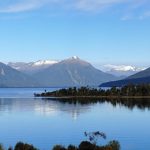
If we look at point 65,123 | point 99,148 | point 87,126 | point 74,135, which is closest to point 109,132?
point 74,135

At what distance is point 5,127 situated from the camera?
84.1 meters

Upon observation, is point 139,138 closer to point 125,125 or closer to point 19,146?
point 125,125

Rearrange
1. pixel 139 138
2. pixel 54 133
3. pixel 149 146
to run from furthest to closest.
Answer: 1. pixel 54 133
2. pixel 139 138
3. pixel 149 146

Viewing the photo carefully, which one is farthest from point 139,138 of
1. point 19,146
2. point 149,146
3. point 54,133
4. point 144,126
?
point 19,146

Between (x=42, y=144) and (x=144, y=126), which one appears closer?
(x=42, y=144)

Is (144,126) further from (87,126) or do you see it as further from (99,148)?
(99,148)

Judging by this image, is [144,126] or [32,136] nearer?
[32,136]

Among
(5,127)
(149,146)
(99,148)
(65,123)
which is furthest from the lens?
(65,123)

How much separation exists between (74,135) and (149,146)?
1449cm

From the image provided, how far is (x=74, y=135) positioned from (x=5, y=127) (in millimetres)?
16854

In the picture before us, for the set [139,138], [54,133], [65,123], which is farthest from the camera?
[65,123]

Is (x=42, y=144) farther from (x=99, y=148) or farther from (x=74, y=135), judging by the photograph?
(x=99, y=148)

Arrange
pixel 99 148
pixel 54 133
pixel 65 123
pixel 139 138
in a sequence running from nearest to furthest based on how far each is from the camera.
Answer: pixel 99 148 → pixel 139 138 → pixel 54 133 → pixel 65 123

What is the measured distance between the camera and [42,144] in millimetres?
62531
